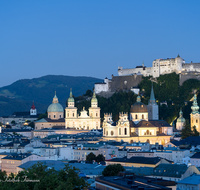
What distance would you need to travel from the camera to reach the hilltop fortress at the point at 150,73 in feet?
439

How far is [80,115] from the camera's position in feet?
415

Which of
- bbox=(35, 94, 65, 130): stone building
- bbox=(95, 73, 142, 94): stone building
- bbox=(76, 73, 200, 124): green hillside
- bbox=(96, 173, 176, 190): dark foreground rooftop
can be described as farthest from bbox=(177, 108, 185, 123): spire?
bbox=(96, 173, 176, 190): dark foreground rooftop

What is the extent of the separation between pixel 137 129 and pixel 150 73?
3558 cm

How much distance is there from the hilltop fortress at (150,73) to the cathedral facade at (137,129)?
79.9 feet

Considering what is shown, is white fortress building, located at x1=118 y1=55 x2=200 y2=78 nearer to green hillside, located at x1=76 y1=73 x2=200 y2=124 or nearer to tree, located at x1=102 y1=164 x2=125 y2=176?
green hillside, located at x1=76 y1=73 x2=200 y2=124

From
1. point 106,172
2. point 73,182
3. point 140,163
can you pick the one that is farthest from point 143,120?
point 73,182

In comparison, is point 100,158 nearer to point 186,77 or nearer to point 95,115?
point 95,115

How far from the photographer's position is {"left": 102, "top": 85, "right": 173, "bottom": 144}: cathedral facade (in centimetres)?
10244

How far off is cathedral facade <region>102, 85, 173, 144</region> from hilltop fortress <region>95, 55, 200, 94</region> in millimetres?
24350

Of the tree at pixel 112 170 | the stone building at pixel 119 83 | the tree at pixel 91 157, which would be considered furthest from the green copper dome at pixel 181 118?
the tree at pixel 112 170

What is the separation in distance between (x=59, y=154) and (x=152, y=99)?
3942 centimetres

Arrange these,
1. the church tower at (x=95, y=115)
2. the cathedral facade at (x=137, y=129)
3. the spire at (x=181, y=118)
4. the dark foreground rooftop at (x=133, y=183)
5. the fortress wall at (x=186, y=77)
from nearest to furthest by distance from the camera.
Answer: the dark foreground rooftop at (x=133, y=183) < the cathedral facade at (x=137, y=129) < the spire at (x=181, y=118) < the church tower at (x=95, y=115) < the fortress wall at (x=186, y=77)

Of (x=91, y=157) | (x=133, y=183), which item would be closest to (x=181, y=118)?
(x=91, y=157)

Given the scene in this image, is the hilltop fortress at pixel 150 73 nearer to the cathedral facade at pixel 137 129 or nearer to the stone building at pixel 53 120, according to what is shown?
the stone building at pixel 53 120
